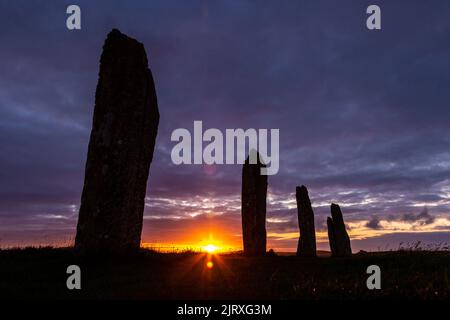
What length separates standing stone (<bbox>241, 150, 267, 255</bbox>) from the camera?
28.7 metres

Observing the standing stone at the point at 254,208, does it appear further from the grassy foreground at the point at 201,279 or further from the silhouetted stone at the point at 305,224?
the grassy foreground at the point at 201,279

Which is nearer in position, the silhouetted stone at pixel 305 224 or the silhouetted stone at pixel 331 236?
the silhouetted stone at pixel 305 224

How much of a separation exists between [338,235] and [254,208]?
879 cm

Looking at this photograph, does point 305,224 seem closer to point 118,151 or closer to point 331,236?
point 331,236

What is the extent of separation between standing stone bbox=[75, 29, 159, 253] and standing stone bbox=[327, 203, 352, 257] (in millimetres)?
20874

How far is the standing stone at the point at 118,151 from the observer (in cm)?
1548

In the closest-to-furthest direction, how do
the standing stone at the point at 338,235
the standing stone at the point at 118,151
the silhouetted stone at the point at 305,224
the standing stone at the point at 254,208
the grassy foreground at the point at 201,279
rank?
the grassy foreground at the point at 201,279 < the standing stone at the point at 118,151 < the standing stone at the point at 254,208 < the silhouetted stone at the point at 305,224 < the standing stone at the point at 338,235

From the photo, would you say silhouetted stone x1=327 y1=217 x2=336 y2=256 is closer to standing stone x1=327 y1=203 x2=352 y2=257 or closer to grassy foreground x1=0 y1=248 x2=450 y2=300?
standing stone x1=327 y1=203 x2=352 y2=257

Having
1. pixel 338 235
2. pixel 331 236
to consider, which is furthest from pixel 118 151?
pixel 331 236

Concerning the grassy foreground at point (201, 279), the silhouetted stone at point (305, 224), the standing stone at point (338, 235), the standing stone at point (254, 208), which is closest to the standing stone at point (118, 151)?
the grassy foreground at point (201, 279)

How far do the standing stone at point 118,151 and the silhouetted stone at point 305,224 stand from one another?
59.0 ft

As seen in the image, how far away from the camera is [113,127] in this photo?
53.2ft
